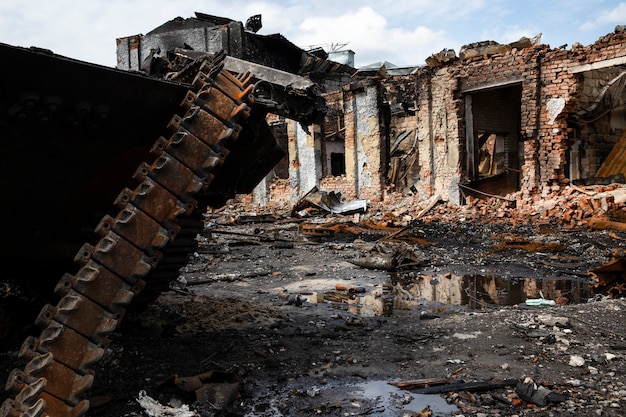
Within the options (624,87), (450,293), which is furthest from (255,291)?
(624,87)

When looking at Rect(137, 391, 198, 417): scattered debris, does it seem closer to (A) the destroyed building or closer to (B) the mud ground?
(B) the mud ground

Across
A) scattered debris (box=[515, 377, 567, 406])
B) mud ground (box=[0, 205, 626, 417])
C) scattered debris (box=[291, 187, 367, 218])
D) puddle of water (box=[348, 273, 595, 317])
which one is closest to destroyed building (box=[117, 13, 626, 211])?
scattered debris (box=[291, 187, 367, 218])

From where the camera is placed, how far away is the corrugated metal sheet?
50.9ft

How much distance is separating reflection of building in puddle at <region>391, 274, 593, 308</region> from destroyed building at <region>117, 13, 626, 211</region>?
4271 millimetres

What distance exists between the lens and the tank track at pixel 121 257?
97.6 inches

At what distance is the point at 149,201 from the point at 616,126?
17.3 meters

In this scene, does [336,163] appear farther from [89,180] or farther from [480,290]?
[89,180]

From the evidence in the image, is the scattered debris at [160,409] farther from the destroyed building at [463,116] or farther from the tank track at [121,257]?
the destroyed building at [463,116]

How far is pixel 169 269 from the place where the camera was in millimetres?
4969

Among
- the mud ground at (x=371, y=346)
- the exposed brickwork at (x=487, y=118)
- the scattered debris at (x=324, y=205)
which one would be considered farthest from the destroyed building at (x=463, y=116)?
the mud ground at (x=371, y=346)

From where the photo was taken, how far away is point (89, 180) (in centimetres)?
361

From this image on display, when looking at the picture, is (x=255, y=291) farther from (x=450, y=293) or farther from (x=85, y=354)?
(x=85, y=354)

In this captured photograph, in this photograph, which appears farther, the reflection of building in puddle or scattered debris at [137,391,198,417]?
the reflection of building in puddle

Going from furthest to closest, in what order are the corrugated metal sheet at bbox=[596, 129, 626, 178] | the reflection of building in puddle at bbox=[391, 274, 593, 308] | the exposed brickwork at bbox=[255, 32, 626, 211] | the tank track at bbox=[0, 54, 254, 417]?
the corrugated metal sheet at bbox=[596, 129, 626, 178] → the exposed brickwork at bbox=[255, 32, 626, 211] → the reflection of building in puddle at bbox=[391, 274, 593, 308] → the tank track at bbox=[0, 54, 254, 417]
